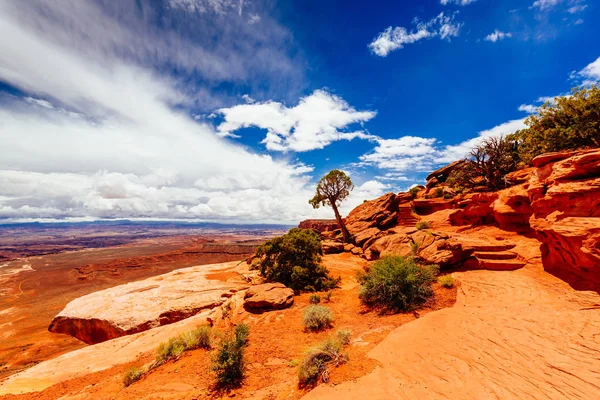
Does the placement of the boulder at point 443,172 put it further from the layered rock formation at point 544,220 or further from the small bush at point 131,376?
the small bush at point 131,376

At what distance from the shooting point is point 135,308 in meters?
16.4

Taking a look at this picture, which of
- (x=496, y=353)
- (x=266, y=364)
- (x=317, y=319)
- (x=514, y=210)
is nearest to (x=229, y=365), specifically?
(x=266, y=364)

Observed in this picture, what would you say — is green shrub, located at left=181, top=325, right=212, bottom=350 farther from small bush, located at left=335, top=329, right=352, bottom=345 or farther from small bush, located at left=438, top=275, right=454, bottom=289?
small bush, located at left=438, top=275, right=454, bottom=289

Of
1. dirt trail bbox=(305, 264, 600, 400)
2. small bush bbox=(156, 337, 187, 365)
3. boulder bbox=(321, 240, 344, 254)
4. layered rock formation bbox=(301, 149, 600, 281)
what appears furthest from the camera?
boulder bbox=(321, 240, 344, 254)

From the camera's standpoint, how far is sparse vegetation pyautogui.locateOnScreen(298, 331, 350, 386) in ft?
19.2

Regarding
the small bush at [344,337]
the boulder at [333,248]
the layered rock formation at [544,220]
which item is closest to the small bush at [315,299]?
the small bush at [344,337]

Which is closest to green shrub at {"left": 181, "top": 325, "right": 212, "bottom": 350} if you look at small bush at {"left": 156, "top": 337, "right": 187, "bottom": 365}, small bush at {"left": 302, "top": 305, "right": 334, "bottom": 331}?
small bush at {"left": 156, "top": 337, "right": 187, "bottom": 365}

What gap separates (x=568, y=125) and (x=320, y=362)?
3065 centimetres

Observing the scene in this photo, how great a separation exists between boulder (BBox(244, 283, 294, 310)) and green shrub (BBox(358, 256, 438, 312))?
13.0 ft

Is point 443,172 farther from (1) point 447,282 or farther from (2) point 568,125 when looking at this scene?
(1) point 447,282

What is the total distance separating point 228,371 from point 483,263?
532 inches

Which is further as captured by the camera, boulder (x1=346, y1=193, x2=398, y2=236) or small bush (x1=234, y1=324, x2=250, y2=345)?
boulder (x1=346, y1=193, x2=398, y2=236)

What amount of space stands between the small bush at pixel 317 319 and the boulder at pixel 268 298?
2.80 m

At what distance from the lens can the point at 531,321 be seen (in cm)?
749
